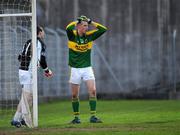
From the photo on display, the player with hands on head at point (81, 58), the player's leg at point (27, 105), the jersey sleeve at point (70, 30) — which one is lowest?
the player's leg at point (27, 105)

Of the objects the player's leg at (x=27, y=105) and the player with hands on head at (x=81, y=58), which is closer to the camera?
the player's leg at (x=27, y=105)

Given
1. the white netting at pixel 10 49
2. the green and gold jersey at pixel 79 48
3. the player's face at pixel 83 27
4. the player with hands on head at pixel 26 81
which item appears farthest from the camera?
the white netting at pixel 10 49

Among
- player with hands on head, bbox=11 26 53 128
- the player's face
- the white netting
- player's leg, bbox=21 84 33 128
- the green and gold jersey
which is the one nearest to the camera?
player's leg, bbox=21 84 33 128

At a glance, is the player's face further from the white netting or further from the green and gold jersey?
the white netting

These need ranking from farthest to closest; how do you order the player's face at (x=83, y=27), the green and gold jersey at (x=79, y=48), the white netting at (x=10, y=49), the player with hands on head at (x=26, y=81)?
the white netting at (x=10, y=49) → the green and gold jersey at (x=79, y=48) → the player's face at (x=83, y=27) → the player with hands on head at (x=26, y=81)

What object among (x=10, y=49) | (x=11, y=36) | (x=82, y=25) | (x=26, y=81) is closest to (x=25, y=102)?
(x=26, y=81)

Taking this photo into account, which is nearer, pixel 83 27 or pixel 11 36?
pixel 83 27

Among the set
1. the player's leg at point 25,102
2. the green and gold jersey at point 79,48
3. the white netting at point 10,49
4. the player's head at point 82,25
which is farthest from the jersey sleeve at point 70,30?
the player's leg at point 25,102

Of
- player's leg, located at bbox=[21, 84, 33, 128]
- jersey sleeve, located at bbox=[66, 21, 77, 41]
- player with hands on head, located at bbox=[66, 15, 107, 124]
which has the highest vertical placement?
jersey sleeve, located at bbox=[66, 21, 77, 41]

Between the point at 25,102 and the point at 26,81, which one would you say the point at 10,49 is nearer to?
the point at 26,81

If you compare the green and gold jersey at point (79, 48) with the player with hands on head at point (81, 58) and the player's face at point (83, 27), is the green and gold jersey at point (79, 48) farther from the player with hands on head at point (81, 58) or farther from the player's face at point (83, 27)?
the player's face at point (83, 27)

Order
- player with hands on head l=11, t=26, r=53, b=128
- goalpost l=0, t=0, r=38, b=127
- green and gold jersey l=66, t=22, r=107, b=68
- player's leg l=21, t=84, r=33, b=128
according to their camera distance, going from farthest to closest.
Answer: goalpost l=0, t=0, r=38, b=127, green and gold jersey l=66, t=22, r=107, b=68, player with hands on head l=11, t=26, r=53, b=128, player's leg l=21, t=84, r=33, b=128

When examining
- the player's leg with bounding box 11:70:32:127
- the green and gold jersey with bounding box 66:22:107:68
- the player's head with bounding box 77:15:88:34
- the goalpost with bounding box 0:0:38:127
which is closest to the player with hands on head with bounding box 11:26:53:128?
the player's leg with bounding box 11:70:32:127

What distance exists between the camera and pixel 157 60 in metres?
28.8
